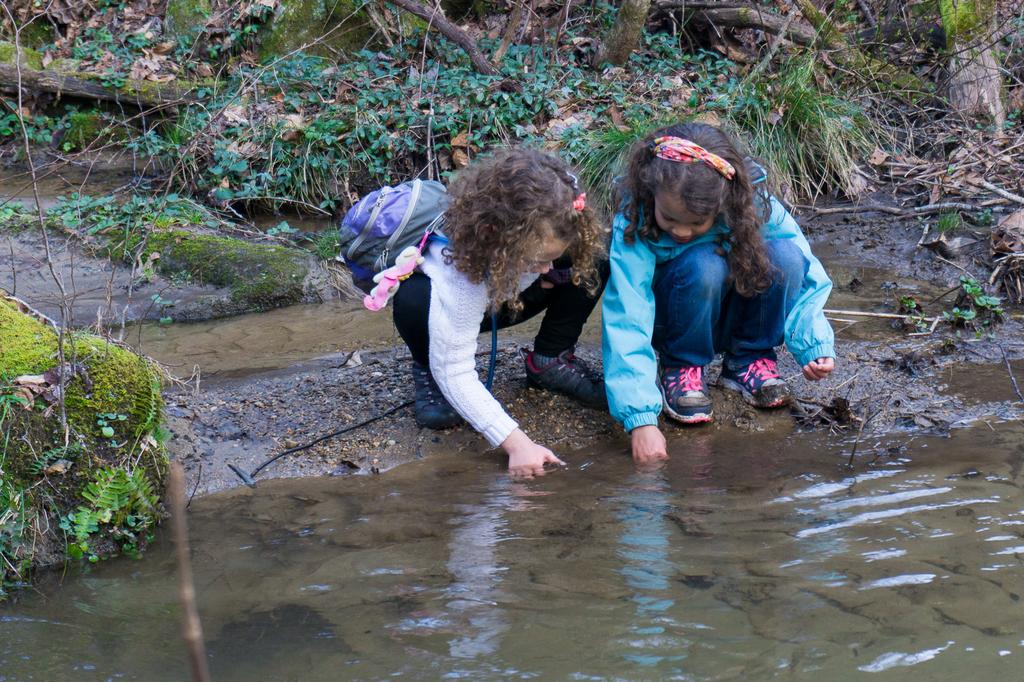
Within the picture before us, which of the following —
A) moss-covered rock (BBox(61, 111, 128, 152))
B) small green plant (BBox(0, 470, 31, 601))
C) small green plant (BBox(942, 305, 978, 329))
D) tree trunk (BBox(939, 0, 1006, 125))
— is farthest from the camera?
moss-covered rock (BBox(61, 111, 128, 152))

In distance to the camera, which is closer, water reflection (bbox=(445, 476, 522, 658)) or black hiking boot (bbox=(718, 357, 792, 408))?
water reflection (bbox=(445, 476, 522, 658))

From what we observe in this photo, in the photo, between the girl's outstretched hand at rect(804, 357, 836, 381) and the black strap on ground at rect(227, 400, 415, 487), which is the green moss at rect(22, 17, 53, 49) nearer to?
the black strap on ground at rect(227, 400, 415, 487)

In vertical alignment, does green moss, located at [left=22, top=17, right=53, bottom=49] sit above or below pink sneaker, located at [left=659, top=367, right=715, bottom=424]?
above

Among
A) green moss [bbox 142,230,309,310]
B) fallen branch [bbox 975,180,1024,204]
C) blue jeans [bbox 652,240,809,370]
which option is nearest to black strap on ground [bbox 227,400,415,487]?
blue jeans [bbox 652,240,809,370]

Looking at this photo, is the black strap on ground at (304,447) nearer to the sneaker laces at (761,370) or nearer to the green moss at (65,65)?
the sneaker laces at (761,370)

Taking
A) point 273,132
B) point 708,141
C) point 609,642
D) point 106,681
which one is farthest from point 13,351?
point 273,132

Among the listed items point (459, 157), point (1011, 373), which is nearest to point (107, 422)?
point (1011, 373)

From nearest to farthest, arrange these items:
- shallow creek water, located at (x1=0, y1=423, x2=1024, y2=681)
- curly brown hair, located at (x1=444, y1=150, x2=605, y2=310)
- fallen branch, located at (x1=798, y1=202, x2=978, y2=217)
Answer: shallow creek water, located at (x1=0, y1=423, x2=1024, y2=681), curly brown hair, located at (x1=444, y1=150, x2=605, y2=310), fallen branch, located at (x1=798, y1=202, x2=978, y2=217)

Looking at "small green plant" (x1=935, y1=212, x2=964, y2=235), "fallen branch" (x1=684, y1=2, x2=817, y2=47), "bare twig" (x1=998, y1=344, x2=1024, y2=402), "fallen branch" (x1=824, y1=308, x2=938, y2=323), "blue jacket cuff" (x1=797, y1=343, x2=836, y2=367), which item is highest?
"fallen branch" (x1=684, y1=2, x2=817, y2=47)

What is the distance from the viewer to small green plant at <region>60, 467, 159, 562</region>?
2791 millimetres

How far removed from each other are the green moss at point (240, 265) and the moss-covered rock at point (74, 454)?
2196 millimetres

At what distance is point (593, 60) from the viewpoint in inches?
290

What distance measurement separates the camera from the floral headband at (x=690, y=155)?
119 inches

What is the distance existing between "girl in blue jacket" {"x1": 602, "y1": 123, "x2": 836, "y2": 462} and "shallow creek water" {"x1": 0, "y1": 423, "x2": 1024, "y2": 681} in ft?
0.90
